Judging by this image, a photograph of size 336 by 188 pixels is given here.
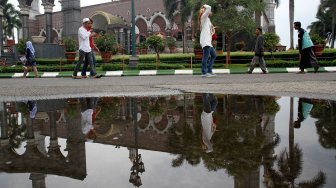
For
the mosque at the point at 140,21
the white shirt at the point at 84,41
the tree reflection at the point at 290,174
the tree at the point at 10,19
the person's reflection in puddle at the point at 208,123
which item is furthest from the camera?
the tree at the point at 10,19

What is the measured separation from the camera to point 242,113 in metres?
3.68

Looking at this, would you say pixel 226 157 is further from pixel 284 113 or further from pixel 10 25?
pixel 10 25

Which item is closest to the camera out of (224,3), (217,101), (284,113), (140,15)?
(284,113)

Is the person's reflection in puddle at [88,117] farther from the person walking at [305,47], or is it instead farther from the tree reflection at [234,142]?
the person walking at [305,47]

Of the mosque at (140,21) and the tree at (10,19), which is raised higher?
the tree at (10,19)

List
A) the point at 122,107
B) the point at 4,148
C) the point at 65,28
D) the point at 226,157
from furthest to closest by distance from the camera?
1. the point at 65,28
2. the point at 122,107
3. the point at 4,148
4. the point at 226,157

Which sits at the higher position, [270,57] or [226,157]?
[270,57]

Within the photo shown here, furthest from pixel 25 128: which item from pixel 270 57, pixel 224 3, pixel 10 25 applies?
pixel 10 25

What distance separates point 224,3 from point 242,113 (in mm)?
14731

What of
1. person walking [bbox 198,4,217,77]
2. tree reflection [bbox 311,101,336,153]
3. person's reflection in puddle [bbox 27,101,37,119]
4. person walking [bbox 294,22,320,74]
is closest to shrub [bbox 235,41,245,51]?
person walking [bbox 294,22,320,74]

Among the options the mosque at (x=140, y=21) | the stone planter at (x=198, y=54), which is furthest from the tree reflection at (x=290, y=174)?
the mosque at (x=140, y=21)

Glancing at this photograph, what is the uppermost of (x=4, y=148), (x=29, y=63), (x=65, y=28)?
(x=65, y=28)

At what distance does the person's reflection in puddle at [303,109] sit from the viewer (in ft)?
10.6

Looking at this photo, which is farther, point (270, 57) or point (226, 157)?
point (270, 57)
